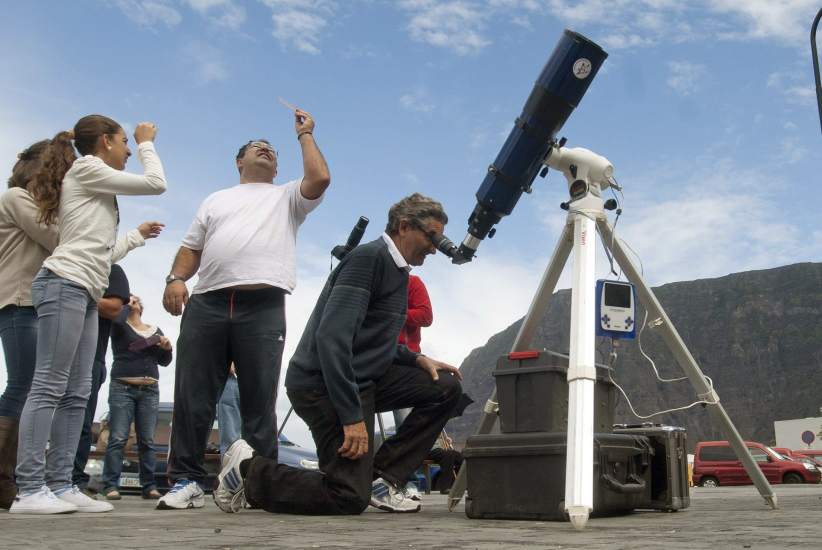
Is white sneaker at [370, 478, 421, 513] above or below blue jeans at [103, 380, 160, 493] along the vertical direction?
below

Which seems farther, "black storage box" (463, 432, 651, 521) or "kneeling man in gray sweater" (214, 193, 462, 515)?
"kneeling man in gray sweater" (214, 193, 462, 515)

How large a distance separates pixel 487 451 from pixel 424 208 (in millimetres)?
1347

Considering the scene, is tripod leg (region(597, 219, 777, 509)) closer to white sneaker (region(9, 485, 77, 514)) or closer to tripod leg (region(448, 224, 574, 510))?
tripod leg (region(448, 224, 574, 510))

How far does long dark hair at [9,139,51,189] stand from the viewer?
4684 millimetres

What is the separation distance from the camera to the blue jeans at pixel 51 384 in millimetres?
4012

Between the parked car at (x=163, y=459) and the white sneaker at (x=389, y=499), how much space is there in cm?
378

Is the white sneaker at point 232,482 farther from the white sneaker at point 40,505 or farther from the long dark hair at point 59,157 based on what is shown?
the long dark hair at point 59,157

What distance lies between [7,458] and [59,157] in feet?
5.35

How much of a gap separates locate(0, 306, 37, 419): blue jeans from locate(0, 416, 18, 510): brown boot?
59 mm

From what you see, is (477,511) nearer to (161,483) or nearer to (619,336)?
(619,336)

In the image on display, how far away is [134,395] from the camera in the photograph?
22.9 ft

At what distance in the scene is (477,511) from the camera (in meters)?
4.09

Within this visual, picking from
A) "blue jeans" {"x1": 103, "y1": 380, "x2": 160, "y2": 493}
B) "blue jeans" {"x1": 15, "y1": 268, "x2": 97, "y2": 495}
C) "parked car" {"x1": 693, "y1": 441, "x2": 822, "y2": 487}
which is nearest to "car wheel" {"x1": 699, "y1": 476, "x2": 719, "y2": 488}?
"parked car" {"x1": 693, "y1": 441, "x2": 822, "y2": 487}

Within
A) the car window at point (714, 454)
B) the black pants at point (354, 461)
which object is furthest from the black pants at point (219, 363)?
the car window at point (714, 454)
